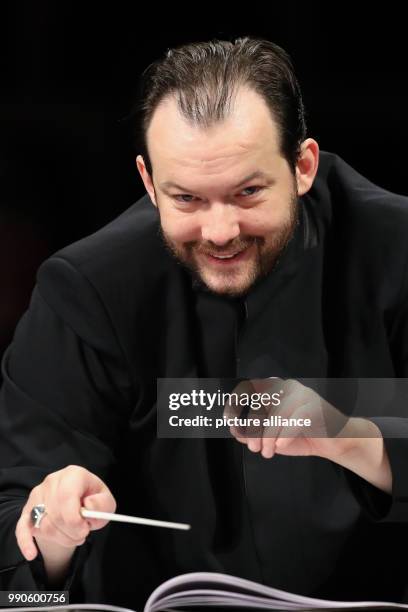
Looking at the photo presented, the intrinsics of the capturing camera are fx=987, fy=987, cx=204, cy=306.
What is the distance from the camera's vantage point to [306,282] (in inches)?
53.1

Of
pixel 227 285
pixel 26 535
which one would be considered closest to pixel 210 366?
pixel 227 285

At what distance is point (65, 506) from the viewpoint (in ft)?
3.82

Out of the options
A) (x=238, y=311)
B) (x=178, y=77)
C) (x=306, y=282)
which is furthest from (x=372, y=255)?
(x=178, y=77)

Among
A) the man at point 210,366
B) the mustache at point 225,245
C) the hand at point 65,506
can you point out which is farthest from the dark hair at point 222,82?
the hand at point 65,506

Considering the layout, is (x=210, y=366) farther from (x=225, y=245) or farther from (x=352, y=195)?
(x=352, y=195)

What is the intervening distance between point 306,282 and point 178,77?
0.33 metres

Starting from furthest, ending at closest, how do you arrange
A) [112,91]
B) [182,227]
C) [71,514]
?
1. [112,91]
2. [182,227]
3. [71,514]

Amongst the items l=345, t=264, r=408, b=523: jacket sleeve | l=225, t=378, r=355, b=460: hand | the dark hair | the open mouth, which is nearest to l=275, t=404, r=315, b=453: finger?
l=225, t=378, r=355, b=460: hand

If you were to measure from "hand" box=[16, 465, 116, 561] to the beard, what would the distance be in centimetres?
30

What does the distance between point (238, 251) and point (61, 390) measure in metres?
0.31

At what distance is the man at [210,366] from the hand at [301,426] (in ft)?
0.23

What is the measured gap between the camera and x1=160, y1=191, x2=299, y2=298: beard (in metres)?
1.27

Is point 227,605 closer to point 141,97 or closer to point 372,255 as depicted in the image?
point 372,255

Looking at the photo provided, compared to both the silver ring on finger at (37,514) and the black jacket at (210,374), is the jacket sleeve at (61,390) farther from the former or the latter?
the silver ring on finger at (37,514)
